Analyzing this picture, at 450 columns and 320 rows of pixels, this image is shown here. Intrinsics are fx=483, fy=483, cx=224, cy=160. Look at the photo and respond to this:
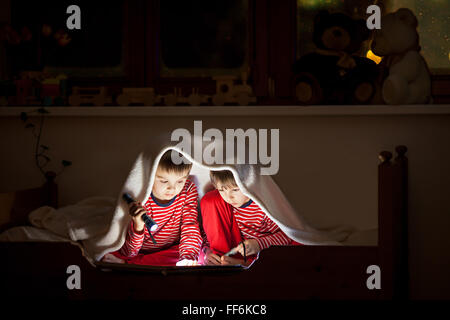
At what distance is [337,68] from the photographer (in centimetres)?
140

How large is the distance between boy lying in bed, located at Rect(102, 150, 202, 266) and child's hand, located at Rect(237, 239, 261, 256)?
0.38 ft

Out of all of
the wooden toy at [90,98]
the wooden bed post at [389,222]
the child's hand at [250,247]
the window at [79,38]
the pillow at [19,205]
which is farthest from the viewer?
the window at [79,38]

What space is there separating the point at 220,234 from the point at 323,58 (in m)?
0.59

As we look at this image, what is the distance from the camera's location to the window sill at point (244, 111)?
1.38 metres

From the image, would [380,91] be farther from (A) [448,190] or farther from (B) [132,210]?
(B) [132,210]

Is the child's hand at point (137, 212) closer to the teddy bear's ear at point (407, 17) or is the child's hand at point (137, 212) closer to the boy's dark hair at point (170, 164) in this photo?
the boy's dark hair at point (170, 164)

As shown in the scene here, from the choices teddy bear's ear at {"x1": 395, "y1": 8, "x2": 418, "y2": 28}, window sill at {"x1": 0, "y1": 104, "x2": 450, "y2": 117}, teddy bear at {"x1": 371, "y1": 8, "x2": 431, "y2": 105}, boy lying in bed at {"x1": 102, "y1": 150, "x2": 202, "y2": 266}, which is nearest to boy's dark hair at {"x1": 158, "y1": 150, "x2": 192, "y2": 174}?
boy lying in bed at {"x1": 102, "y1": 150, "x2": 202, "y2": 266}

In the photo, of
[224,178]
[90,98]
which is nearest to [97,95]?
[90,98]

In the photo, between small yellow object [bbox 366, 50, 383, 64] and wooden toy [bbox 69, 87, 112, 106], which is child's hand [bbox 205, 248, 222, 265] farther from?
small yellow object [bbox 366, 50, 383, 64]

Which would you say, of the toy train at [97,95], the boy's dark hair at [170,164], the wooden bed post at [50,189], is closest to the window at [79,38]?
the toy train at [97,95]

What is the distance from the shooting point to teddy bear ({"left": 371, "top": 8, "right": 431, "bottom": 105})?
138 centimetres

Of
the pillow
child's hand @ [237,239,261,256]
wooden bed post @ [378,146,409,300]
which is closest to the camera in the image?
wooden bed post @ [378,146,409,300]
